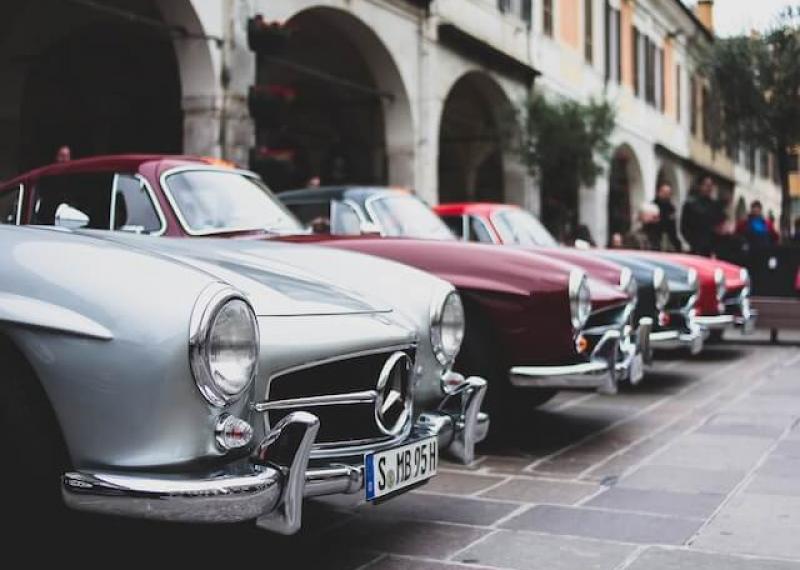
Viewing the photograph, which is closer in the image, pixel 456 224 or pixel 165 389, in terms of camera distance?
pixel 165 389

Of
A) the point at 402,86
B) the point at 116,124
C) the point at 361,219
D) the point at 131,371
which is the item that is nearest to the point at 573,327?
the point at 361,219

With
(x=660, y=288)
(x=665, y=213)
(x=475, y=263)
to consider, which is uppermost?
(x=665, y=213)

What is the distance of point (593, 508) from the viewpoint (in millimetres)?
3992

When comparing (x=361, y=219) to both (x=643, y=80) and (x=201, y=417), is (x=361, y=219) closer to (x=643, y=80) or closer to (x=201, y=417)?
(x=201, y=417)

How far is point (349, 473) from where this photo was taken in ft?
9.34

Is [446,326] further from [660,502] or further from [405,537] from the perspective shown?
[660,502]

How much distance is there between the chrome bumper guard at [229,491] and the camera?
7.91ft

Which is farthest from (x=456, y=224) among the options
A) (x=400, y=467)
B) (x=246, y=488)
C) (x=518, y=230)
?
(x=246, y=488)

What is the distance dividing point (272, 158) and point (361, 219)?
135 inches

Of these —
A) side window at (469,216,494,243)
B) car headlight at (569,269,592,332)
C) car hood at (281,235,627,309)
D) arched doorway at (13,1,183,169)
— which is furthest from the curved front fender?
arched doorway at (13,1,183,169)

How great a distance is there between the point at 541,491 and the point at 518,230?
13.4 feet

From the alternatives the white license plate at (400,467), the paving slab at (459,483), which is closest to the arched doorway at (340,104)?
the paving slab at (459,483)

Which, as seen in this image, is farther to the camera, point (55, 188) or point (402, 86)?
point (402, 86)

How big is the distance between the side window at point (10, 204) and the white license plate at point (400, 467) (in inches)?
101
